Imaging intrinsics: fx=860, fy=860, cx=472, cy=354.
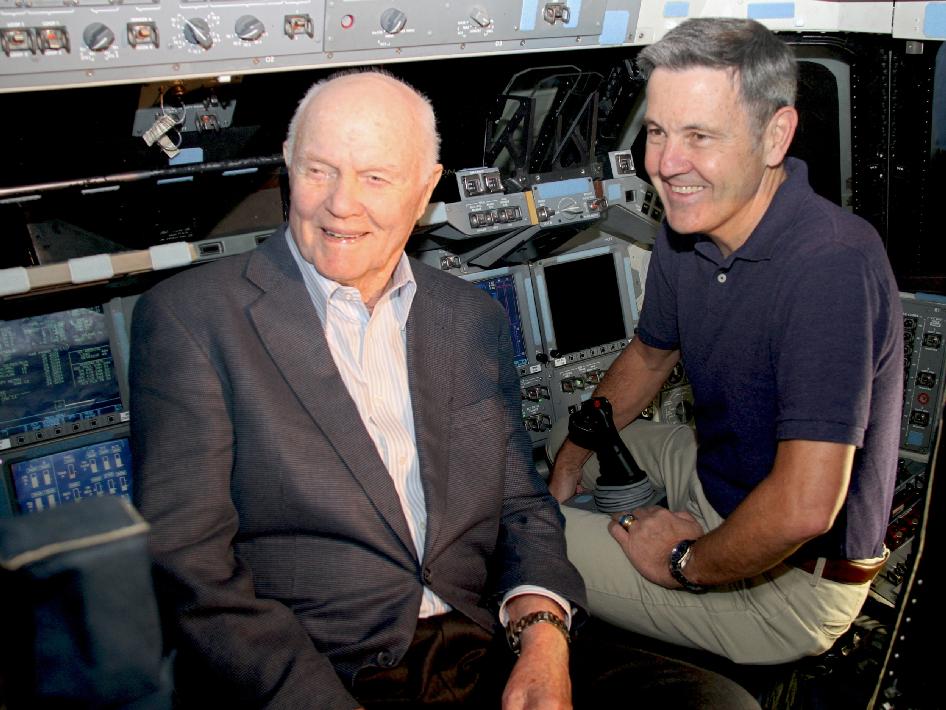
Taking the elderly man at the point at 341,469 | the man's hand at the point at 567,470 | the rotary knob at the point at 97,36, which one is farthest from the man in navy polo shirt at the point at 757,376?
the rotary knob at the point at 97,36

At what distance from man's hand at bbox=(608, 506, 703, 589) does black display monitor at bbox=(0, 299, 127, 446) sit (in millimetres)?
1692

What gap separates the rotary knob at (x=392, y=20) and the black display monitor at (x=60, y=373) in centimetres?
126

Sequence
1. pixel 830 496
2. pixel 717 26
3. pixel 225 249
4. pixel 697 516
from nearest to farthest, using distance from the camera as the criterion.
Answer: pixel 830 496, pixel 717 26, pixel 697 516, pixel 225 249

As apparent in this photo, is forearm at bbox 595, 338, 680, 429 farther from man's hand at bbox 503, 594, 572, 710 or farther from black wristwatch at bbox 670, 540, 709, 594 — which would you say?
man's hand at bbox 503, 594, 572, 710

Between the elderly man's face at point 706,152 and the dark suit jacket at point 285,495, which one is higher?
the elderly man's face at point 706,152

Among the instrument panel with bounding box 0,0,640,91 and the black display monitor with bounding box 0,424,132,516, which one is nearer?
the instrument panel with bounding box 0,0,640,91

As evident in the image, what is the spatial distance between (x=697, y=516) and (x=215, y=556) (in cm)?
145

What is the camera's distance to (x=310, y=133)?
188 centimetres

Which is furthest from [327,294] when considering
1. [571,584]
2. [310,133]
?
[571,584]

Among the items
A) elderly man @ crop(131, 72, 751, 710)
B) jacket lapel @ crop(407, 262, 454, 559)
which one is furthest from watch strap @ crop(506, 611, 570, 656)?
jacket lapel @ crop(407, 262, 454, 559)

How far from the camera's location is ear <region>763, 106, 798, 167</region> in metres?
2.16

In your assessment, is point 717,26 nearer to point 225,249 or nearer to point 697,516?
point 697,516

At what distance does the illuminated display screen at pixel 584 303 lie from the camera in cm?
375

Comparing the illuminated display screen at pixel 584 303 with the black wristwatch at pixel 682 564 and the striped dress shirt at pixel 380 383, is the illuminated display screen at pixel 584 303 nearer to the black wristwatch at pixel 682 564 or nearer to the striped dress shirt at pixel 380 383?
the black wristwatch at pixel 682 564
